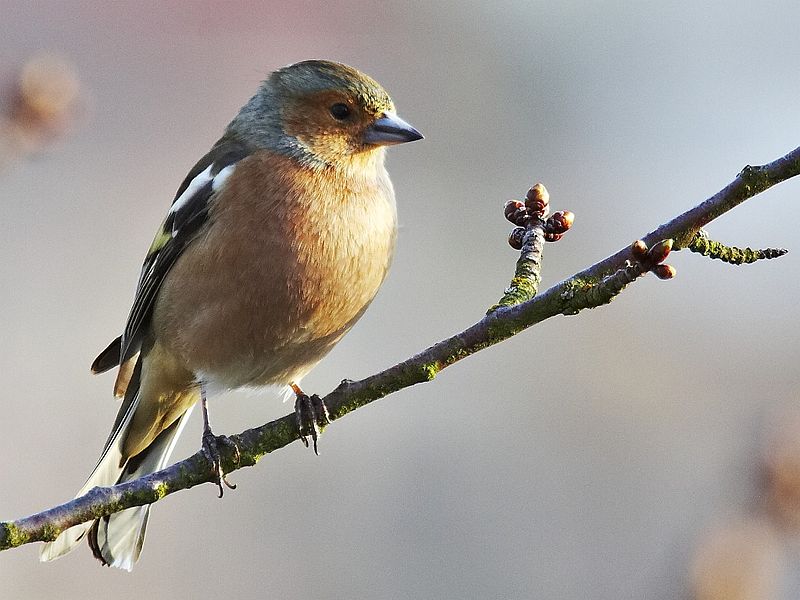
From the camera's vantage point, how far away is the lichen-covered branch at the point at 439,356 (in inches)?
93.7

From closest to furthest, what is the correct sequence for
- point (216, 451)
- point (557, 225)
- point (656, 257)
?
point (656, 257)
point (557, 225)
point (216, 451)

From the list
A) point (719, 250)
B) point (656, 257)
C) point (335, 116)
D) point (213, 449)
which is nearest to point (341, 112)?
point (335, 116)

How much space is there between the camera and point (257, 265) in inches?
143

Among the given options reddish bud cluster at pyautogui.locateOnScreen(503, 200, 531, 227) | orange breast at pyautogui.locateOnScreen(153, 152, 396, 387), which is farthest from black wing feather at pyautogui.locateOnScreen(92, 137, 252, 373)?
reddish bud cluster at pyautogui.locateOnScreen(503, 200, 531, 227)

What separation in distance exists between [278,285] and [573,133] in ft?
23.0

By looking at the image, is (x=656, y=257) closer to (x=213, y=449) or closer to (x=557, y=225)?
(x=557, y=225)

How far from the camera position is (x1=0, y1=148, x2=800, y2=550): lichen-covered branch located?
2379 mm

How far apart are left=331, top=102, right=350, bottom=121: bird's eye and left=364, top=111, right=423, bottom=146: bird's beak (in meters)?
0.12

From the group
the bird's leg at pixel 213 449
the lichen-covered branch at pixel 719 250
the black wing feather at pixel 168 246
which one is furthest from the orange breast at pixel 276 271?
the lichen-covered branch at pixel 719 250

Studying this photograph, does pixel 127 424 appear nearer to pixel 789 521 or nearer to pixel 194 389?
pixel 194 389

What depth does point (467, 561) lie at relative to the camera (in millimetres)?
6902

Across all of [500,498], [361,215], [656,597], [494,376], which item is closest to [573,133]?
[494,376]

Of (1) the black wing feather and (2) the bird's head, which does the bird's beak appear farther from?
(1) the black wing feather

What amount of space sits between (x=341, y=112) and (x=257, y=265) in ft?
3.08
